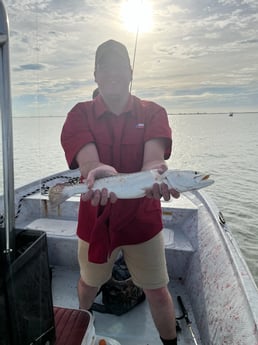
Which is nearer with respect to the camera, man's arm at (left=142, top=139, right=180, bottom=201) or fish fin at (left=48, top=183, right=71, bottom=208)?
man's arm at (left=142, top=139, right=180, bottom=201)

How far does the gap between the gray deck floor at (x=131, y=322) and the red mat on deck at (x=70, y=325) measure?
111cm

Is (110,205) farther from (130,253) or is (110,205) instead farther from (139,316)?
(139,316)

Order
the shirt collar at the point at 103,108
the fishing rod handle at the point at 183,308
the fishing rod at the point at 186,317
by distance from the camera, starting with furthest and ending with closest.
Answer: the fishing rod handle at the point at 183,308 < the fishing rod at the point at 186,317 < the shirt collar at the point at 103,108

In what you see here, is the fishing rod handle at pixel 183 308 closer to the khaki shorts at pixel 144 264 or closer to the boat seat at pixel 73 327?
the khaki shorts at pixel 144 264

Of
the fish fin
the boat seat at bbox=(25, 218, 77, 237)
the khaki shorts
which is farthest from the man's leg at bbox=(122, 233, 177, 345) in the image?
the boat seat at bbox=(25, 218, 77, 237)

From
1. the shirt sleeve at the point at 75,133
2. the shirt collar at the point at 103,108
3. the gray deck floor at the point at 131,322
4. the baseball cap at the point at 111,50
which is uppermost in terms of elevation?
the baseball cap at the point at 111,50

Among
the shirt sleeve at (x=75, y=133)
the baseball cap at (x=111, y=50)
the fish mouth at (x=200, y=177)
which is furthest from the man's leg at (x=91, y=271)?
the baseball cap at (x=111, y=50)

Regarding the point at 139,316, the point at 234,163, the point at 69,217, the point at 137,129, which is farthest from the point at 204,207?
the point at 234,163

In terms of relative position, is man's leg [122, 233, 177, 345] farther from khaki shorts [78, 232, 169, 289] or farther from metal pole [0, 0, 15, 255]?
metal pole [0, 0, 15, 255]

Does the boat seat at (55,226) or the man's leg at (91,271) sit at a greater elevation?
the man's leg at (91,271)

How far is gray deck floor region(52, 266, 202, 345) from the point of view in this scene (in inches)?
121

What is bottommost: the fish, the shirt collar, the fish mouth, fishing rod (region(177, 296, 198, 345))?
fishing rod (region(177, 296, 198, 345))

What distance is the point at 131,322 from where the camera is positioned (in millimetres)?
3314

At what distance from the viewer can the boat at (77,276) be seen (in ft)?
5.07
